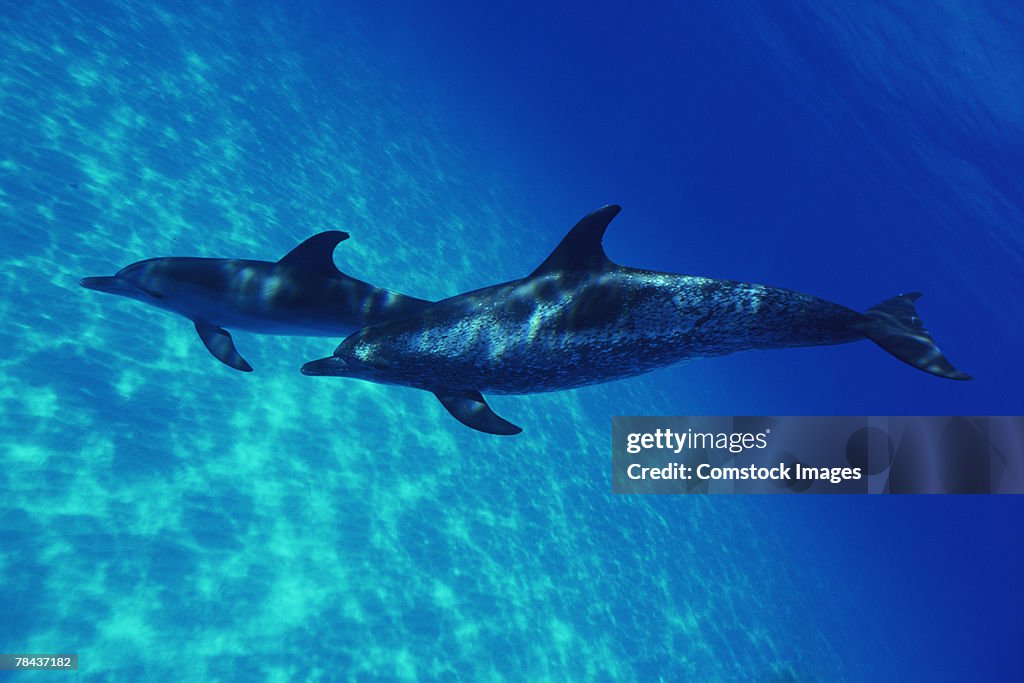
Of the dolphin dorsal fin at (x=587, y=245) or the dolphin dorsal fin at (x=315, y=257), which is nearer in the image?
the dolphin dorsal fin at (x=587, y=245)

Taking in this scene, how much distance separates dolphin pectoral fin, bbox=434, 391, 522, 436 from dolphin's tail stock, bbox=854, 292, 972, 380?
243 centimetres

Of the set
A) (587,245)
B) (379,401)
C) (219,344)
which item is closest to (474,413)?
(587,245)

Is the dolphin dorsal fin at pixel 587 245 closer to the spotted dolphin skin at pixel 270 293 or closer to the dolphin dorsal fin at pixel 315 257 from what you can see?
the spotted dolphin skin at pixel 270 293

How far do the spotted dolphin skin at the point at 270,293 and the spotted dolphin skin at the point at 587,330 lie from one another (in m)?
1.17

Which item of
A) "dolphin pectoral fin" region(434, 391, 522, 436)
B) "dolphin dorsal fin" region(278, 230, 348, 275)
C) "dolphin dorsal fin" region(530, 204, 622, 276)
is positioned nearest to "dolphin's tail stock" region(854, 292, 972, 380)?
"dolphin dorsal fin" region(530, 204, 622, 276)

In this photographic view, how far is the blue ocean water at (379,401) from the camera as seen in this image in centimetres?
766

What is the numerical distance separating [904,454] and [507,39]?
65399mm

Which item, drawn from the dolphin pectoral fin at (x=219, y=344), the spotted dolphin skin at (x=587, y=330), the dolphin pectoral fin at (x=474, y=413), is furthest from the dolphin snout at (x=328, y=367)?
the dolphin pectoral fin at (x=219, y=344)

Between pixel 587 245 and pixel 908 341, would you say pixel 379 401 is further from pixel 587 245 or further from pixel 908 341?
pixel 908 341

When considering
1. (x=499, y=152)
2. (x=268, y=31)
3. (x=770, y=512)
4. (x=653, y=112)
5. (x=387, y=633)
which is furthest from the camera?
(x=653, y=112)

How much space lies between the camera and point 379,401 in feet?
40.0

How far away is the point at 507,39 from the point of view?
64.2 meters

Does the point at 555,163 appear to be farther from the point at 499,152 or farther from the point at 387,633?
the point at 387,633

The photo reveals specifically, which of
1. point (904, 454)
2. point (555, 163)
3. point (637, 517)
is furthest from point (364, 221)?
point (555, 163)
